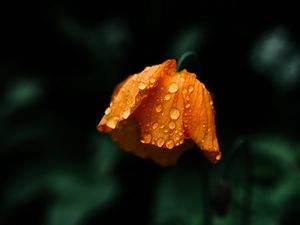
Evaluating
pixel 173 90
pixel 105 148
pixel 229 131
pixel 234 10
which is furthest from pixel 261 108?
pixel 173 90

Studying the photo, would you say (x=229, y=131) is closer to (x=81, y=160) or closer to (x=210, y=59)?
(x=210, y=59)

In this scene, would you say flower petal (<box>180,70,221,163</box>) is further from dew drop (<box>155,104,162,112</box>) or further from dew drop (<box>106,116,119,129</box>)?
dew drop (<box>106,116,119,129</box>)

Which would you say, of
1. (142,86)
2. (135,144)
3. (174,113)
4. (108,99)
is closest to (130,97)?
(142,86)

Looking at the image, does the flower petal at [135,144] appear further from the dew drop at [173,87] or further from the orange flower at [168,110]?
the dew drop at [173,87]

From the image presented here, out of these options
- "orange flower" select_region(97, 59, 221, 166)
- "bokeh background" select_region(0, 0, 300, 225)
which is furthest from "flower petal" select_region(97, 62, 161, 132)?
"bokeh background" select_region(0, 0, 300, 225)

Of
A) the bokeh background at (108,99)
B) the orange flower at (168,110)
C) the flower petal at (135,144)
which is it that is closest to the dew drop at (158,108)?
the orange flower at (168,110)
